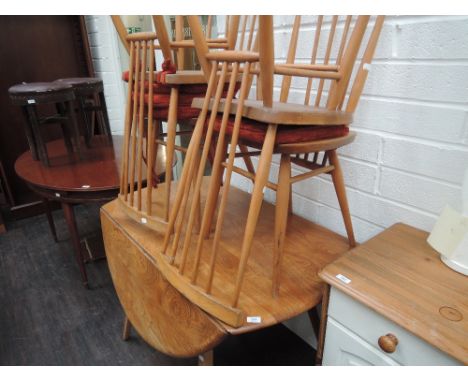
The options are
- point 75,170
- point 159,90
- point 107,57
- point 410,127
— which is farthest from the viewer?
point 107,57

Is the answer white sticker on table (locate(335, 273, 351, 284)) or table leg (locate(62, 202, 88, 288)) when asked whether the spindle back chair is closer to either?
white sticker on table (locate(335, 273, 351, 284))

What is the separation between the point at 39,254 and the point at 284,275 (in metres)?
1.94

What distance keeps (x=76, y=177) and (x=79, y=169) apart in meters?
0.13

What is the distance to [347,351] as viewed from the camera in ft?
2.73

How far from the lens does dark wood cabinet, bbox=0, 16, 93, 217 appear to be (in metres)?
2.40

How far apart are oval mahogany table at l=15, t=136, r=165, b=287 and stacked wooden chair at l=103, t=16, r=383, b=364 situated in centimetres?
48

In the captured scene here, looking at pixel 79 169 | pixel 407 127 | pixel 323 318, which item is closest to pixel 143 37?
pixel 407 127

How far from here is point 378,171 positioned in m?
1.08

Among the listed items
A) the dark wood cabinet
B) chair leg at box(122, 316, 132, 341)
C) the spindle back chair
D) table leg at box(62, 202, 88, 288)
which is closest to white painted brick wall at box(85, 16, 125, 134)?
the dark wood cabinet

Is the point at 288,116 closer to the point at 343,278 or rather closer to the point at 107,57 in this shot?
the point at 343,278
